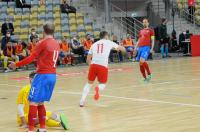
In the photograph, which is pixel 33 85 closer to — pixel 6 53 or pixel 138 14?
pixel 6 53

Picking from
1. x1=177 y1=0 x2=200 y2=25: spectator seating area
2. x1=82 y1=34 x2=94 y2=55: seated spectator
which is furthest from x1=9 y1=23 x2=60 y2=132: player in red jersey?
x1=177 y1=0 x2=200 y2=25: spectator seating area

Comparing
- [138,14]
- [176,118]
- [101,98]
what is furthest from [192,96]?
[138,14]

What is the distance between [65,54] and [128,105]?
14.1 metres

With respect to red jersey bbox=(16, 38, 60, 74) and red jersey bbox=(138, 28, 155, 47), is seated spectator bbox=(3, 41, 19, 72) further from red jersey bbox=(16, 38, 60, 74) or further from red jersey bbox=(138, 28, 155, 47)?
red jersey bbox=(16, 38, 60, 74)

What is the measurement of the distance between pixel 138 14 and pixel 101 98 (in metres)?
21.8

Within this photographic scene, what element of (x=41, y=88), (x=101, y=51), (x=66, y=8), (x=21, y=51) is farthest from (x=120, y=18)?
(x=41, y=88)

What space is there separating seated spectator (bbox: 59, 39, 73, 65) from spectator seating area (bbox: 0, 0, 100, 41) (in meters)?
2.18

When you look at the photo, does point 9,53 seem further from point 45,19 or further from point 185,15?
point 185,15

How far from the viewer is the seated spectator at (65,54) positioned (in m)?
24.8

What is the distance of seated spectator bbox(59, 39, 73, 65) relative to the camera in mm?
24781

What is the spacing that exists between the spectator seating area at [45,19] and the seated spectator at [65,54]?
7.15ft

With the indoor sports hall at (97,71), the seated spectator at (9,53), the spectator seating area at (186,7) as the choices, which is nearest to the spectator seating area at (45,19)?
the indoor sports hall at (97,71)

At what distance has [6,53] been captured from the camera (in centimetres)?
2298

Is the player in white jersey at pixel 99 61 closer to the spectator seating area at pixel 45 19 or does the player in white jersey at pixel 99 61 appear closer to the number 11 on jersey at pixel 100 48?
the number 11 on jersey at pixel 100 48
